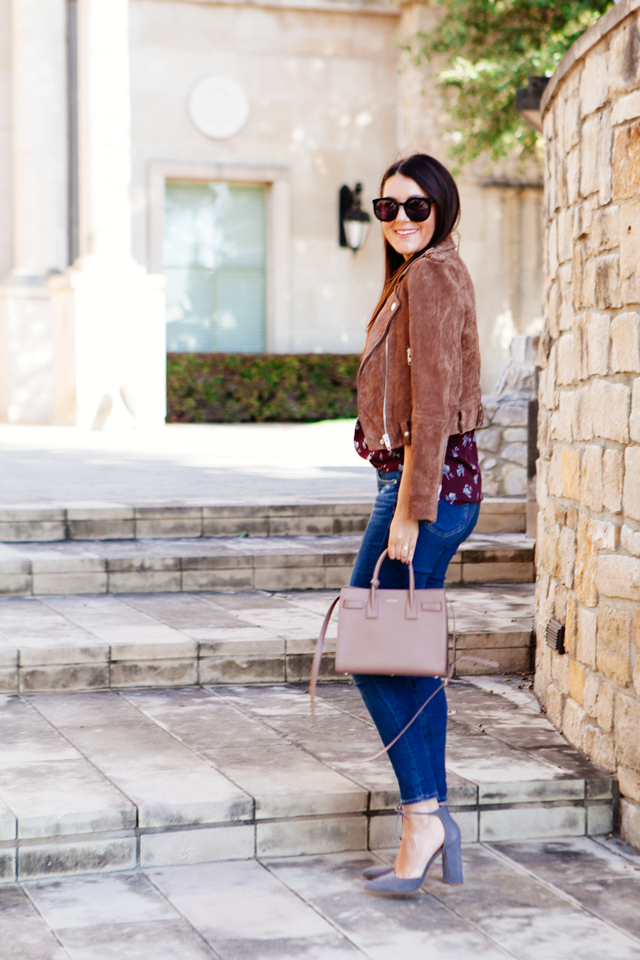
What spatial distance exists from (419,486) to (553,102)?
2.29m

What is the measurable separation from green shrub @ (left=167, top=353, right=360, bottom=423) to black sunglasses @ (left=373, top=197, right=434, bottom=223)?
13899mm

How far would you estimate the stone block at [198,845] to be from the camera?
11.2 ft

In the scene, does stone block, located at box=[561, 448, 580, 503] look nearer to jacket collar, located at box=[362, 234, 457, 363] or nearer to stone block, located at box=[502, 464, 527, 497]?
jacket collar, located at box=[362, 234, 457, 363]

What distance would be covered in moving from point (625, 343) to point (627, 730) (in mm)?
1172

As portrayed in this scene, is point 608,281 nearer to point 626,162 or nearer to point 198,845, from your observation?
point 626,162

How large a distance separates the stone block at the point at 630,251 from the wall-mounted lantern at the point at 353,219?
46.4 ft

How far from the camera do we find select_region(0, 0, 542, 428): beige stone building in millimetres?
15711

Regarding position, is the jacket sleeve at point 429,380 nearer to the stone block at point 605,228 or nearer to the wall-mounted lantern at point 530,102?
the stone block at point 605,228

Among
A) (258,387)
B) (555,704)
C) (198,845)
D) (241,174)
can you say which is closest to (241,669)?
(555,704)

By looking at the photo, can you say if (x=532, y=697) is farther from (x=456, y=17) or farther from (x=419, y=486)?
(x=456, y=17)

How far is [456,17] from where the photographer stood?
16203 millimetres

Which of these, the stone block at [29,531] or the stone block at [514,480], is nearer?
the stone block at [29,531]

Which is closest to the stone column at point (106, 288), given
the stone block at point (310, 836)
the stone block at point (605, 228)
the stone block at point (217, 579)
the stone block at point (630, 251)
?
the stone block at point (217, 579)

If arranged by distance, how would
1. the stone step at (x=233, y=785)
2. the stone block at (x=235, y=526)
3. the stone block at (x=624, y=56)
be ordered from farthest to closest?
the stone block at (x=235, y=526) → the stone block at (x=624, y=56) → the stone step at (x=233, y=785)
